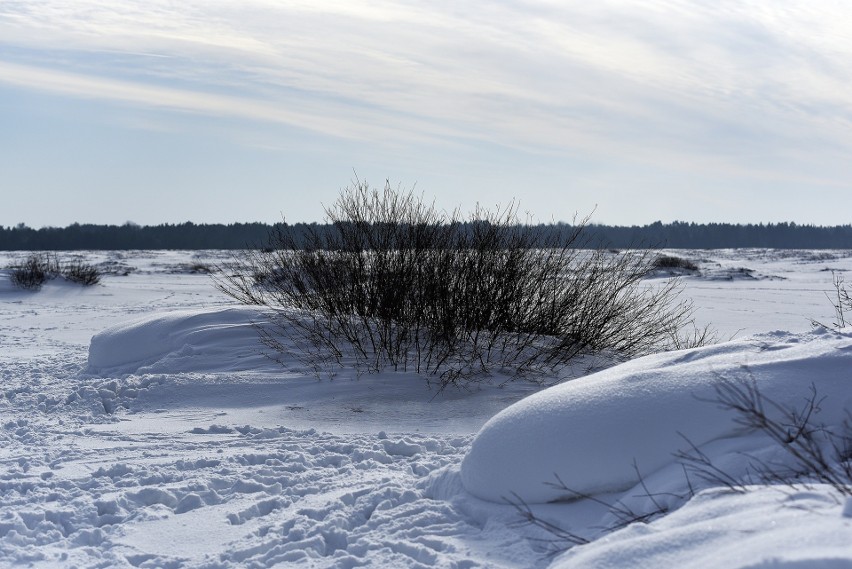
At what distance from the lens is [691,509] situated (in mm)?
3762

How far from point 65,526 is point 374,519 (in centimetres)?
197

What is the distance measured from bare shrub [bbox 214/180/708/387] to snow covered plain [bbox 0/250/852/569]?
1.59 meters

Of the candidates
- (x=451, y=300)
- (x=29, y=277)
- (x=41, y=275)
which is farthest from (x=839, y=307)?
(x=41, y=275)

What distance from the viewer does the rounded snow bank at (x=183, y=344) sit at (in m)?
10.4

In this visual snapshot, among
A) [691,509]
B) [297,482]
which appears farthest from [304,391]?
[691,509]

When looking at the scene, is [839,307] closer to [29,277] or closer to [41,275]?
[29,277]

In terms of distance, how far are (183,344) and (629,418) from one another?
760cm

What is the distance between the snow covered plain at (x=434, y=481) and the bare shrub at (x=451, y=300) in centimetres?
159

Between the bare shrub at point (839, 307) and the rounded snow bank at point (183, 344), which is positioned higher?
the bare shrub at point (839, 307)

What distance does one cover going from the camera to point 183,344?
1093 centimetres

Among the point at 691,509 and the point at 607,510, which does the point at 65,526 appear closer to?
the point at 607,510

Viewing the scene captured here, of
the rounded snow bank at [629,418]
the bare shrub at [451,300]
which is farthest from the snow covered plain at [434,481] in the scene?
the bare shrub at [451,300]

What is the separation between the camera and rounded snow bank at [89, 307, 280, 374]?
34.0ft

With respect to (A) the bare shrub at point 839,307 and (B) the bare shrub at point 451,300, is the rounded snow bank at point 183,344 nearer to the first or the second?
(B) the bare shrub at point 451,300
